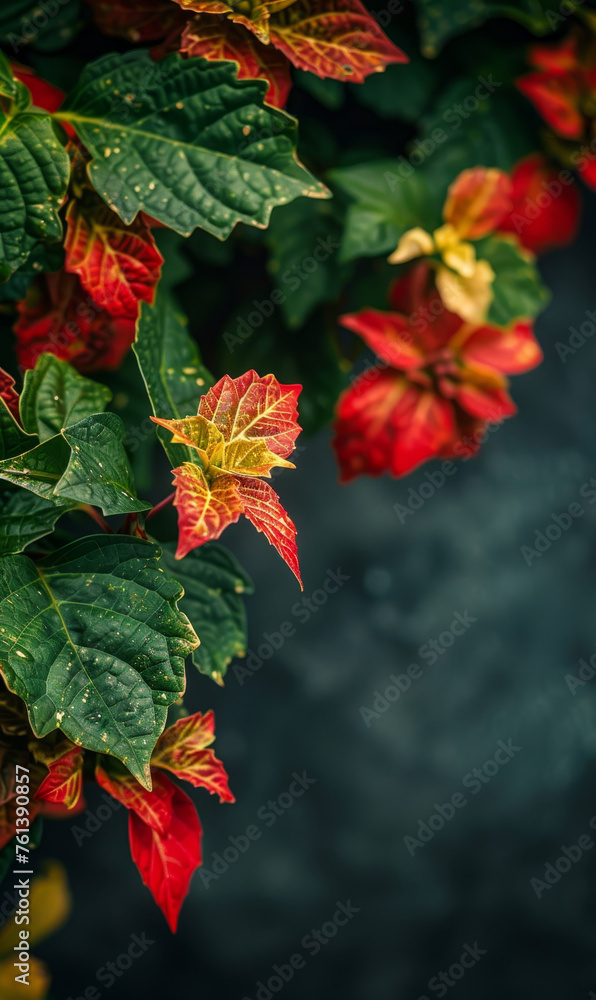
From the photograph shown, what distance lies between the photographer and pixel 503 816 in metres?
1.05

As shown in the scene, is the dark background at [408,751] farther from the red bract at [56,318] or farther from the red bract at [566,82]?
the red bract at [56,318]

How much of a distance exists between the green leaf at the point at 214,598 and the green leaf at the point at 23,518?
0.11m

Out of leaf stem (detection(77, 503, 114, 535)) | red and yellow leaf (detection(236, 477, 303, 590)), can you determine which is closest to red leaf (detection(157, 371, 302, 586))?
red and yellow leaf (detection(236, 477, 303, 590))

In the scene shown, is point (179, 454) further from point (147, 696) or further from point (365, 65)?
point (365, 65)

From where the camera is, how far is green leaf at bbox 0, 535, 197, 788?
465 mm

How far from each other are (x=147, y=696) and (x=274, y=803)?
2.01ft

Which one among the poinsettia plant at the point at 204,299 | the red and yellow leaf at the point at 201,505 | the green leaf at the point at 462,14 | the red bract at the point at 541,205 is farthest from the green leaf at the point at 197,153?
the red bract at the point at 541,205

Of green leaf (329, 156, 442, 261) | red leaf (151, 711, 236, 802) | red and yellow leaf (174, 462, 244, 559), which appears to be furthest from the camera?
green leaf (329, 156, 442, 261)

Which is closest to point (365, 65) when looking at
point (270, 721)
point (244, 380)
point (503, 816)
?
point (244, 380)

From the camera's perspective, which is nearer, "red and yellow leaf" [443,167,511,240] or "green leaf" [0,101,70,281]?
"green leaf" [0,101,70,281]

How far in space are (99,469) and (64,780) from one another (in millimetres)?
208

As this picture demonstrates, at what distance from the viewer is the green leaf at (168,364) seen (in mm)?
564

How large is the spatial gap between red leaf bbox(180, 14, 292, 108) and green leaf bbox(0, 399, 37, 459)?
31cm

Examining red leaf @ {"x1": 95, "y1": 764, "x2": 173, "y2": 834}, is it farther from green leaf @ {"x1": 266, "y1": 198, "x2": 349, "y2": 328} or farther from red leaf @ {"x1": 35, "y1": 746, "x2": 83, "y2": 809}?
green leaf @ {"x1": 266, "y1": 198, "x2": 349, "y2": 328}
